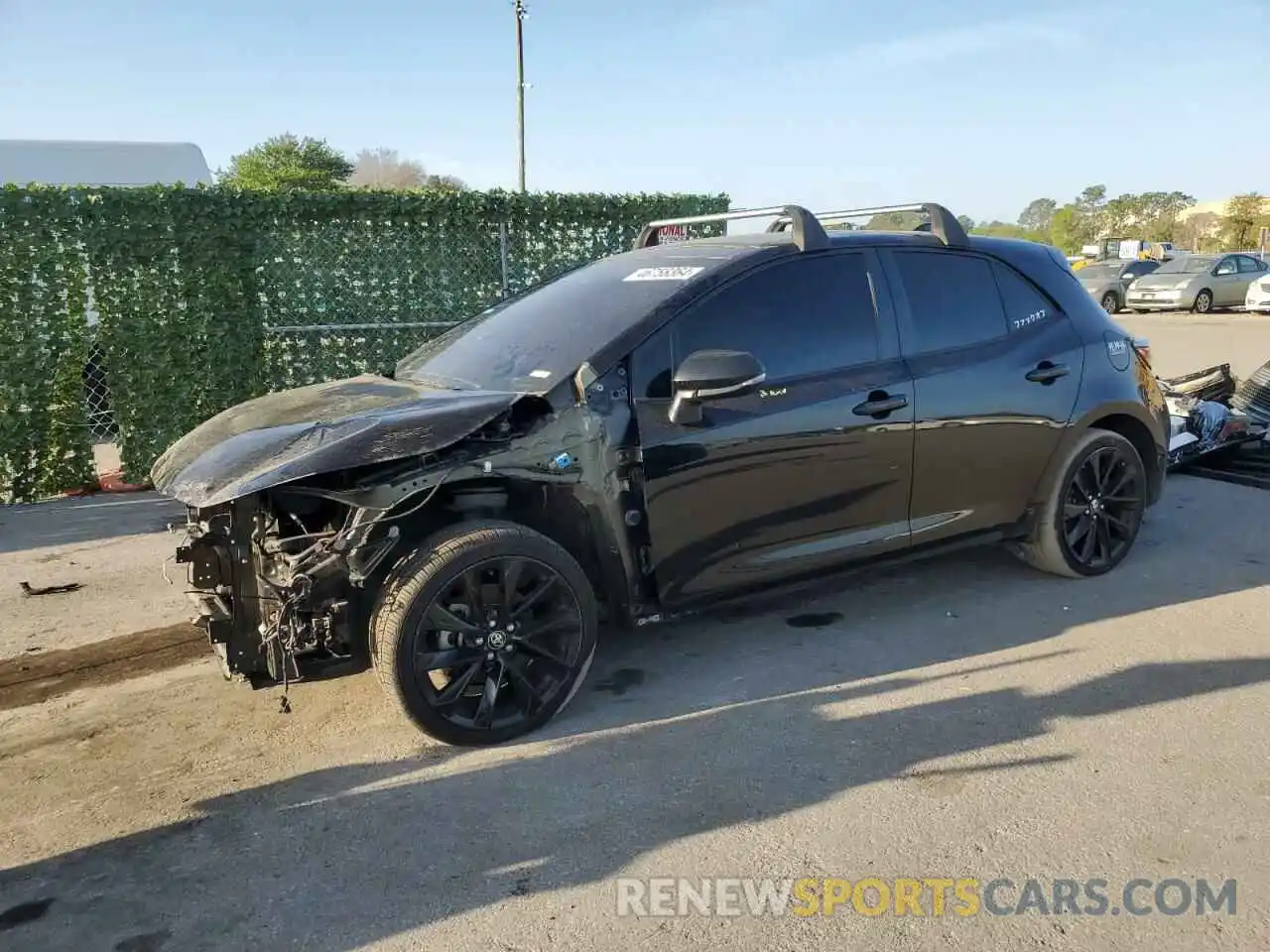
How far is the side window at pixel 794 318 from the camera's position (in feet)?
13.1

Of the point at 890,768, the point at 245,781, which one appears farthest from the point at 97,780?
the point at 890,768

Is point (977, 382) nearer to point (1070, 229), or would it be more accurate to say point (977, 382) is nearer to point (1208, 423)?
point (1208, 423)

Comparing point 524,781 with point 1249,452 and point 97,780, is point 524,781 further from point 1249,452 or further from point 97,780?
point 1249,452

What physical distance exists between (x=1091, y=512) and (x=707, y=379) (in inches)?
104

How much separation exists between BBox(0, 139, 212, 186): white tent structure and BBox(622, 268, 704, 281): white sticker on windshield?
9.54 meters

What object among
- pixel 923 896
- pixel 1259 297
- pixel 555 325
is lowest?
pixel 923 896

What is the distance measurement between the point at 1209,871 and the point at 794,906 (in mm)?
1210

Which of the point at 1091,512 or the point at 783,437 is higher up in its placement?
the point at 783,437

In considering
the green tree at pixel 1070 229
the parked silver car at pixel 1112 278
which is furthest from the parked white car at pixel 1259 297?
the green tree at pixel 1070 229

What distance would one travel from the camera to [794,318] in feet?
13.7

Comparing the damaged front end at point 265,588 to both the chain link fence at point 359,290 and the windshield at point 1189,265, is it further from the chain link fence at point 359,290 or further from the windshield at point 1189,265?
the windshield at point 1189,265

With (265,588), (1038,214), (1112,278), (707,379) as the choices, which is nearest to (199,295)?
(265,588)

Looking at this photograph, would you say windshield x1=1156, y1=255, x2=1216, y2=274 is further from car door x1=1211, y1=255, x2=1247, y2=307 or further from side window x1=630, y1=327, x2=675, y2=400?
side window x1=630, y1=327, x2=675, y2=400

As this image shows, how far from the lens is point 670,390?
12.6 ft
